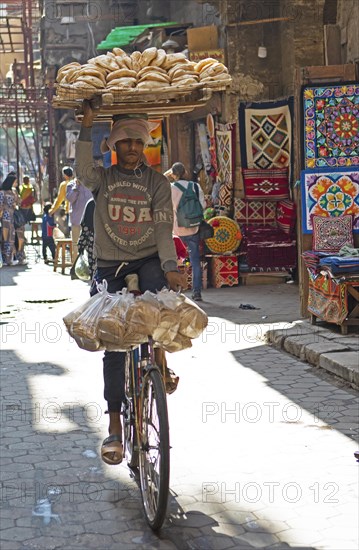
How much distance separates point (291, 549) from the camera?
420cm

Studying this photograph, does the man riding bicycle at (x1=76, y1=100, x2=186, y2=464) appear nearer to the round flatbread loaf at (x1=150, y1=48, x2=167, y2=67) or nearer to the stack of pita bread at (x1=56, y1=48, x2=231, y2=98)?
the stack of pita bread at (x1=56, y1=48, x2=231, y2=98)

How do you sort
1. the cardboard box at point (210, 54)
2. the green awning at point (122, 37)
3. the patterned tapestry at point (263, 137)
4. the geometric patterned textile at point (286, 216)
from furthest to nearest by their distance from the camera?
the green awning at point (122, 37) < the cardboard box at point (210, 54) < the patterned tapestry at point (263, 137) < the geometric patterned textile at point (286, 216)

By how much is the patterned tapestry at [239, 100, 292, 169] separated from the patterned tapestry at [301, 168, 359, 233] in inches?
174

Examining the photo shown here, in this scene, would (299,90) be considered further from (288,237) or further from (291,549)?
(291,549)

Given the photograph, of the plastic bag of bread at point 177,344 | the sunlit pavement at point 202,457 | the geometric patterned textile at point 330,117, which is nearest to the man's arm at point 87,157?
the plastic bag of bread at point 177,344

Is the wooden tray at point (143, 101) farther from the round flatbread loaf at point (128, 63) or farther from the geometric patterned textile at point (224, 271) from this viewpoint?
the geometric patterned textile at point (224, 271)

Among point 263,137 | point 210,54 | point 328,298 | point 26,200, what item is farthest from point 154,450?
point 26,200

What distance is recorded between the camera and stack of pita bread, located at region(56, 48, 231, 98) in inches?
189

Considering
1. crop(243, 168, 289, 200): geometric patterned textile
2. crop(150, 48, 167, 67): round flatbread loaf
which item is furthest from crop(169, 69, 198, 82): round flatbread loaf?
crop(243, 168, 289, 200): geometric patterned textile

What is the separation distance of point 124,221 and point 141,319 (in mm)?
649

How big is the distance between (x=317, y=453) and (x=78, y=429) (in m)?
1.67

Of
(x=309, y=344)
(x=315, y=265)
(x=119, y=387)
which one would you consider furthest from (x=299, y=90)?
(x=119, y=387)

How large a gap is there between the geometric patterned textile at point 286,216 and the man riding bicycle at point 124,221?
927 centimetres

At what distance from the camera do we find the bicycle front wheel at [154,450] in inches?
169
